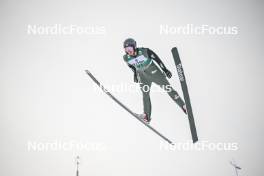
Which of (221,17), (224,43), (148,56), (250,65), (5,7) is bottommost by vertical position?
(148,56)

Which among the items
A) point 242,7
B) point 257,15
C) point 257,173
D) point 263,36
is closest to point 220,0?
point 242,7

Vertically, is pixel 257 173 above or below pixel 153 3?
below

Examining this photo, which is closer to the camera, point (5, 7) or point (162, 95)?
point (162, 95)

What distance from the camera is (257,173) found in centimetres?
2186

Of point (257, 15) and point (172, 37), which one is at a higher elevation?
point (257, 15)

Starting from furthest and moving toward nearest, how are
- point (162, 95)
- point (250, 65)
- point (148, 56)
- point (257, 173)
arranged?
point (257, 173) < point (250, 65) < point (162, 95) < point (148, 56)

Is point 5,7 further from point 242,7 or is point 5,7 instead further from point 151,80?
point 242,7

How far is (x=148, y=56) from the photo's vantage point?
683 centimetres

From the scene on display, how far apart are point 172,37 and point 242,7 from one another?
4.74 m

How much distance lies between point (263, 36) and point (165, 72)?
29.7 ft

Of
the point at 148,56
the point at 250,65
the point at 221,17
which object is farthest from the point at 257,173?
the point at 148,56

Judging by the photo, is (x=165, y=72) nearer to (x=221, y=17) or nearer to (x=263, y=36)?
(x=221, y=17)

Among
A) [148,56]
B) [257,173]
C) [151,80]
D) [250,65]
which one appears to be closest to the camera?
[148,56]

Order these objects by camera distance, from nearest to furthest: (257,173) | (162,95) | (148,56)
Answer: (148,56) < (162,95) < (257,173)
